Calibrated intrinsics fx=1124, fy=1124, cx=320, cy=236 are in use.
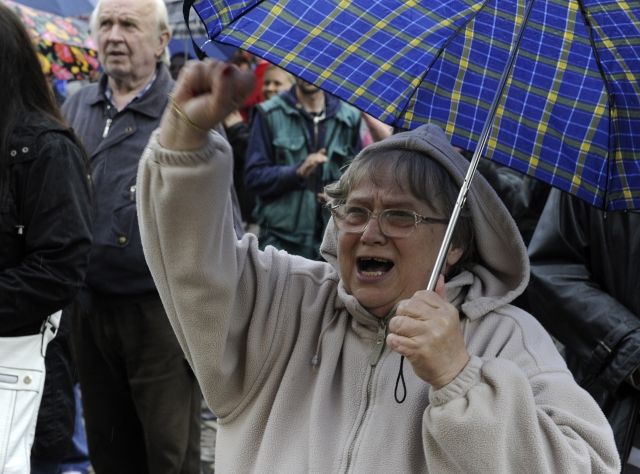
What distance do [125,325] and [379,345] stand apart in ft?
7.64

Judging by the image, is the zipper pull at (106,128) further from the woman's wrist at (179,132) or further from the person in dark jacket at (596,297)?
the woman's wrist at (179,132)

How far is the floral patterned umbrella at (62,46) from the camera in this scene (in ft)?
25.7

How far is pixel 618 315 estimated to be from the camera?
3.82 metres

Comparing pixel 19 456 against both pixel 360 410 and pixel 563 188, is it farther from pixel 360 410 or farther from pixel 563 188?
pixel 563 188

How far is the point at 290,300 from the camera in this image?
9.62 feet

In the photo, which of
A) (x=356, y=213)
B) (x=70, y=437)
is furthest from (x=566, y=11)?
(x=70, y=437)

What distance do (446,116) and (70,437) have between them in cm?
268

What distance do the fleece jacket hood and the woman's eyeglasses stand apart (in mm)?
125

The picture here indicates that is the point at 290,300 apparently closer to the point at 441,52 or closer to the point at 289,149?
the point at 441,52

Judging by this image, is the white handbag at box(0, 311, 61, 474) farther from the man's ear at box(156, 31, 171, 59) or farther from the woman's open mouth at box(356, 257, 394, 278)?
the man's ear at box(156, 31, 171, 59)

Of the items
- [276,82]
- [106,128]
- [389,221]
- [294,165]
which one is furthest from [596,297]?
[276,82]

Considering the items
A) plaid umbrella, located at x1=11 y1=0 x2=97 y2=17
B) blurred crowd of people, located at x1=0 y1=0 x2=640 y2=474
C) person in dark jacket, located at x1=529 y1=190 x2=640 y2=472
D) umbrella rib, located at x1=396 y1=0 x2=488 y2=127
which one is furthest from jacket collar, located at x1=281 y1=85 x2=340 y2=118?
umbrella rib, located at x1=396 y1=0 x2=488 y2=127

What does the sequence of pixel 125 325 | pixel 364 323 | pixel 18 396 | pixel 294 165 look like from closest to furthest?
1. pixel 364 323
2. pixel 18 396
3. pixel 125 325
4. pixel 294 165

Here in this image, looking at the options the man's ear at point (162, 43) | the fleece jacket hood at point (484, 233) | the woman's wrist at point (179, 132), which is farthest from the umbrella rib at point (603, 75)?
the man's ear at point (162, 43)
